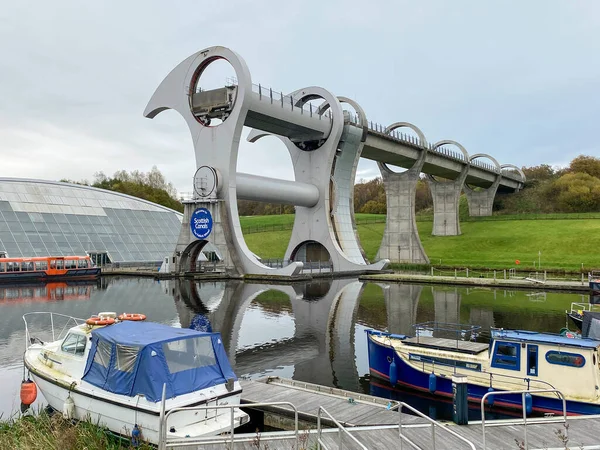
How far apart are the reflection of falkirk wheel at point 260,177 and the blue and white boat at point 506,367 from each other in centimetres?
3283

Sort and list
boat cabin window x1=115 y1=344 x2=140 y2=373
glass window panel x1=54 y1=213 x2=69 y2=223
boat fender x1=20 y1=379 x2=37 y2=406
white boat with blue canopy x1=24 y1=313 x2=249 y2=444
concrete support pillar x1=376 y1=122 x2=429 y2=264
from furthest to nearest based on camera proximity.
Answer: concrete support pillar x1=376 y1=122 x2=429 y2=264
glass window panel x1=54 y1=213 x2=69 y2=223
boat fender x1=20 y1=379 x2=37 y2=406
boat cabin window x1=115 y1=344 x2=140 y2=373
white boat with blue canopy x1=24 y1=313 x2=249 y2=444

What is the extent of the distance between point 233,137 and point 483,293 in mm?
25726

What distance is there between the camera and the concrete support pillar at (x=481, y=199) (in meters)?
99.5

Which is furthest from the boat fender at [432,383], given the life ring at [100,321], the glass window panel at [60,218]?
the glass window panel at [60,218]

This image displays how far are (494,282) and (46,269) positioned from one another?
42155mm

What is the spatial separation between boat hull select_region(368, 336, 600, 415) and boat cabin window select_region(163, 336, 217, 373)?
6.92 metres

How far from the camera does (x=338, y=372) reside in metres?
17.9

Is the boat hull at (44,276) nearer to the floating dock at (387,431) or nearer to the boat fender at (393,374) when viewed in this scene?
the boat fender at (393,374)

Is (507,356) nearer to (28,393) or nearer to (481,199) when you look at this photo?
(28,393)

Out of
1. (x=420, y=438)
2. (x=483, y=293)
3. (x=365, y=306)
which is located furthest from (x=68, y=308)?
(x=483, y=293)

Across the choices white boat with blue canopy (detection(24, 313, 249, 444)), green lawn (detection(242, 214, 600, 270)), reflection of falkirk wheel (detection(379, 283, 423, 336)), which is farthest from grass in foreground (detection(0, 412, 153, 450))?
green lawn (detection(242, 214, 600, 270))

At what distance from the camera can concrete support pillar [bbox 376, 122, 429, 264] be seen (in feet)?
224

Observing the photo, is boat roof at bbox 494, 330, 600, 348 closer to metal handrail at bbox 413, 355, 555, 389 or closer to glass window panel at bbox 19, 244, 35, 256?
metal handrail at bbox 413, 355, 555, 389

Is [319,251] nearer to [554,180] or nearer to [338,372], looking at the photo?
[338,372]
